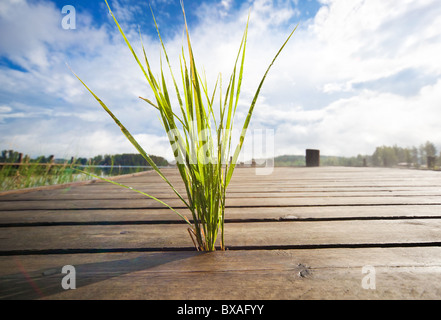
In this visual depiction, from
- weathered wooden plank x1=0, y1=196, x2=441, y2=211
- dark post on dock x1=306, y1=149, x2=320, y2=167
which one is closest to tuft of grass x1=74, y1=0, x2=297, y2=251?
weathered wooden plank x1=0, y1=196, x2=441, y2=211

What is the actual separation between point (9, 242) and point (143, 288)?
68 cm

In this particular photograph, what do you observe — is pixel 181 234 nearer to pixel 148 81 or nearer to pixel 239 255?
pixel 239 255

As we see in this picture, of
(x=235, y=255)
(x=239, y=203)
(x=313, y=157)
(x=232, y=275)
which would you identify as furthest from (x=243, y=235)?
(x=313, y=157)

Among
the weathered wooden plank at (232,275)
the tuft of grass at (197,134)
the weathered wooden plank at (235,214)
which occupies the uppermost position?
the tuft of grass at (197,134)

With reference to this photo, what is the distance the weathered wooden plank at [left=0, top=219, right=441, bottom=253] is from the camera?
0.82 meters

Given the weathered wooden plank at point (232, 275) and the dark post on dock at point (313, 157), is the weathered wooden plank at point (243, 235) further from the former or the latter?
the dark post on dock at point (313, 157)

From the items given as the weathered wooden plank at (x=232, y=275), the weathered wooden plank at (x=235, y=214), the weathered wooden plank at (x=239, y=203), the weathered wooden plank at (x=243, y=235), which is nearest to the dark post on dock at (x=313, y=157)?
the weathered wooden plank at (x=239, y=203)

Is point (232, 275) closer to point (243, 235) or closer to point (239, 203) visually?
point (243, 235)

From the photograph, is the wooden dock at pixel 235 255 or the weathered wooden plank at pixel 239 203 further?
the weathered wooden plank at pixel 239 203

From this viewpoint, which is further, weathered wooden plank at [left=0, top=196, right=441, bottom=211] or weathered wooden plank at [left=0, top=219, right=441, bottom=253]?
weathered wooden plank at [left=0, top=196, right=441, bottom=211]

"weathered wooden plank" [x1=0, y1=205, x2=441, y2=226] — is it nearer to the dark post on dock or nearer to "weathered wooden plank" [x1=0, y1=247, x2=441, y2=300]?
"weathered wooden plank" [x1=0, y1=247, x2=441, y2=300]

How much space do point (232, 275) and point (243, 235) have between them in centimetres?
Answer: 32

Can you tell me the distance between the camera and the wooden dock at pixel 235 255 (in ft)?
1.76
